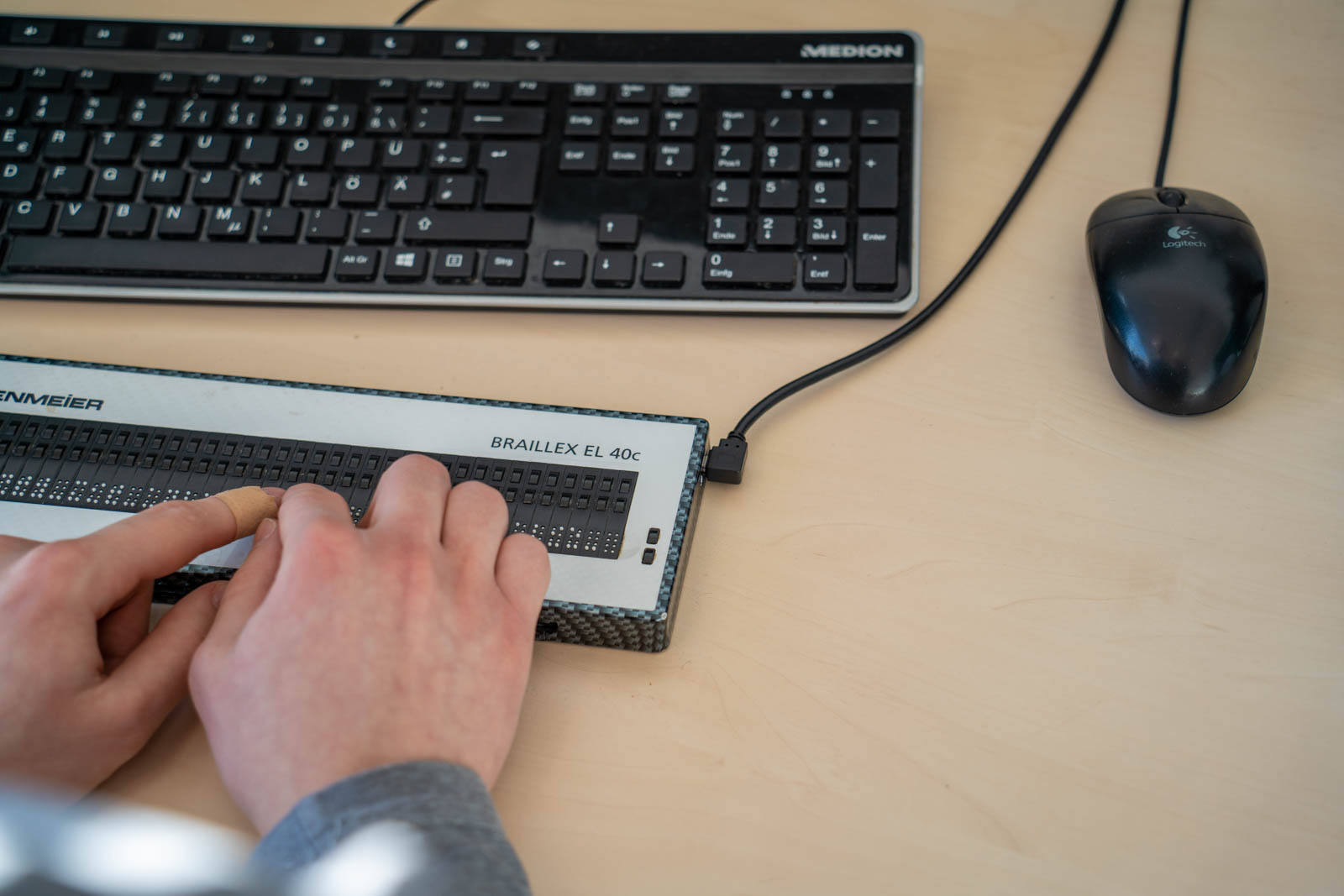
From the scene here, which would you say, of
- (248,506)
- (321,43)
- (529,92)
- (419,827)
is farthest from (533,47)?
(419,827)

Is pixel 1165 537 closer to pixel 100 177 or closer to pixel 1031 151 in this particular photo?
pixel 1031 151

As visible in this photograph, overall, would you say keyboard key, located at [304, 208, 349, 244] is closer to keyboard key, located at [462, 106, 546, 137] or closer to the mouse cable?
keyboard key, located at [462, 106, 546, 137]

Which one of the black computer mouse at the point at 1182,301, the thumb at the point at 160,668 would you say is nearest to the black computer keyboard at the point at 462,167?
the black computer mouse at the point at 1182,301

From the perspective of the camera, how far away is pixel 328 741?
1.10ft

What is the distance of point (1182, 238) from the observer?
49cm

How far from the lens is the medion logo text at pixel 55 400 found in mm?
489

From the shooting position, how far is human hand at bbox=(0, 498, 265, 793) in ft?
1.16

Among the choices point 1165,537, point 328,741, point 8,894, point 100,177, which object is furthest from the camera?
point 100,177

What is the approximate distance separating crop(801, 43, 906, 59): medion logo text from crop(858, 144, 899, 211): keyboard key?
0.07 metres

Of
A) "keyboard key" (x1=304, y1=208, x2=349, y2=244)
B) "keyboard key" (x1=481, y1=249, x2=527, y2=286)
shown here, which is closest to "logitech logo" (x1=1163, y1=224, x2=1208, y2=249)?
"keyboard key" (x1=481, y1=249, x2=527, y2=286)

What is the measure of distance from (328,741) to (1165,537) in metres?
0.37

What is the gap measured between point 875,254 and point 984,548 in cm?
17

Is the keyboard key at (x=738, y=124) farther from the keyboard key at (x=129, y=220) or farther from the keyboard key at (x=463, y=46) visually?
the keyboard key at (x=129, y=220)

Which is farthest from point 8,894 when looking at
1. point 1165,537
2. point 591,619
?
Answer: point 1165,537
